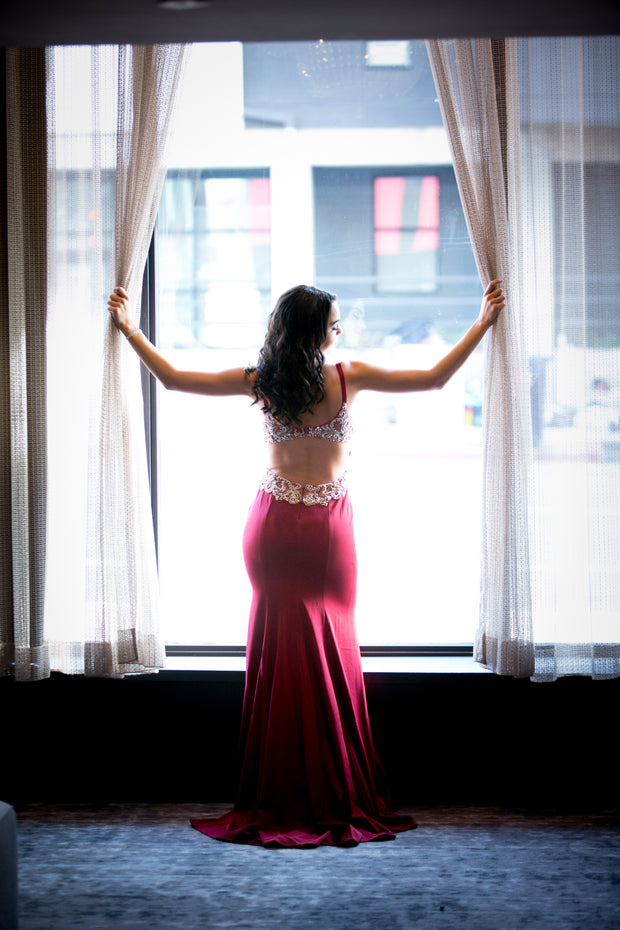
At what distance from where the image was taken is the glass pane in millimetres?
2842

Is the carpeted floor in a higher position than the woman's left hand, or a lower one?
lower

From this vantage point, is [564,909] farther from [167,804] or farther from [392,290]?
[392,290]

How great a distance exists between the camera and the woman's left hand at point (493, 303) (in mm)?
2533

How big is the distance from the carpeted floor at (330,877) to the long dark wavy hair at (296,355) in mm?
1289

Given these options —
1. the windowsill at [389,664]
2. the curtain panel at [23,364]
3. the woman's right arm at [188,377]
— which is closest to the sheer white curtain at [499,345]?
the windowsill at [389,664]

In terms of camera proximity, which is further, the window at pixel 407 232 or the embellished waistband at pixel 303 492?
the window at pixel 407 232

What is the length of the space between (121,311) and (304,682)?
4.24 ft

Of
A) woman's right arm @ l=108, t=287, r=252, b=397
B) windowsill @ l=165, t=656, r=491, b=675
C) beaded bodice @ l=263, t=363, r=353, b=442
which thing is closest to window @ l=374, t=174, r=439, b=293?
beaded bodice @ l=263, t=363, r=353, b=442

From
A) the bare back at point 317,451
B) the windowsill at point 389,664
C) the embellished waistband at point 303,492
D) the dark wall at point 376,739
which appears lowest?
the dark wall at point 376,739

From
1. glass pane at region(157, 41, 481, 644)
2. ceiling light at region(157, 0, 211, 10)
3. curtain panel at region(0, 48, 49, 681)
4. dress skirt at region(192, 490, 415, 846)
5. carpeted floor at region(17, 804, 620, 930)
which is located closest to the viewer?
ceiling light at region(157, 0, 211, 10)

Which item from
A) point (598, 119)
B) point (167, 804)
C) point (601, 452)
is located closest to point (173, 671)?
point (167, 804)

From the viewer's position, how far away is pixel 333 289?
2.89m

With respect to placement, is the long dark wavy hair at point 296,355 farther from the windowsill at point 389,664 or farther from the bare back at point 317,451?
the windowsill at point 389,664

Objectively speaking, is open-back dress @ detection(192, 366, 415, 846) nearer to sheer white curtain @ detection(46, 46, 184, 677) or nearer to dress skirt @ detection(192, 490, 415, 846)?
dress skirt @ detection(192, 490, 415, 846)
